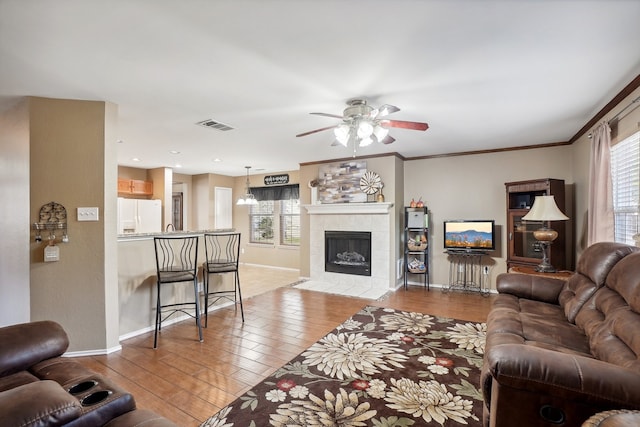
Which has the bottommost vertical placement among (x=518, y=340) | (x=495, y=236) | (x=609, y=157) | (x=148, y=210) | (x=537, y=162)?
(x=518, y=340)

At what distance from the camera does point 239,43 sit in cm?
193

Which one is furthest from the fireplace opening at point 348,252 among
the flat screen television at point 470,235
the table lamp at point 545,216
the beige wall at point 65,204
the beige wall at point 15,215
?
the beige wall at point 15,215

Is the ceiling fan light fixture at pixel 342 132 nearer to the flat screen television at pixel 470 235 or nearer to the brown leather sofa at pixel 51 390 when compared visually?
the brown leather sofa at pixel 51 390

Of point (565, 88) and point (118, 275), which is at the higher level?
point (565, 88)

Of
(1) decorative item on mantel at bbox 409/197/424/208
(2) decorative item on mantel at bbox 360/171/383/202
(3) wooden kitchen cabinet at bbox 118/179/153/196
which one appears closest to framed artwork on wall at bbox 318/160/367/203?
(2) decorative item on mantel at bbox 360/171/383/202

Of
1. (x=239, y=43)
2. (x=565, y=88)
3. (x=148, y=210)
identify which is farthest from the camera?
(x=148, y=210)

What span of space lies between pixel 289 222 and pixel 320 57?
18.8ft

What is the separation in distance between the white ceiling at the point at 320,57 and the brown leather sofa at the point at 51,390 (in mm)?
1790

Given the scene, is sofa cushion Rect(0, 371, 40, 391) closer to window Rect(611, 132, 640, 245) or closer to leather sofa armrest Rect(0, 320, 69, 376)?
leather sofa armrest Rect(0, 320, 69, 376)

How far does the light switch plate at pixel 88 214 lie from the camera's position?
2.87m

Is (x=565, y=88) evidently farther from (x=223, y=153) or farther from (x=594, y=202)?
(x=223, y=153)

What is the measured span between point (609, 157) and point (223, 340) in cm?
435

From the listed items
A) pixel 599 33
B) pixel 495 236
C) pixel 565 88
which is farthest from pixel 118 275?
pixel 495 236

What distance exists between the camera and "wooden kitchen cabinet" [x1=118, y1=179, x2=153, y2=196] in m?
6.29
